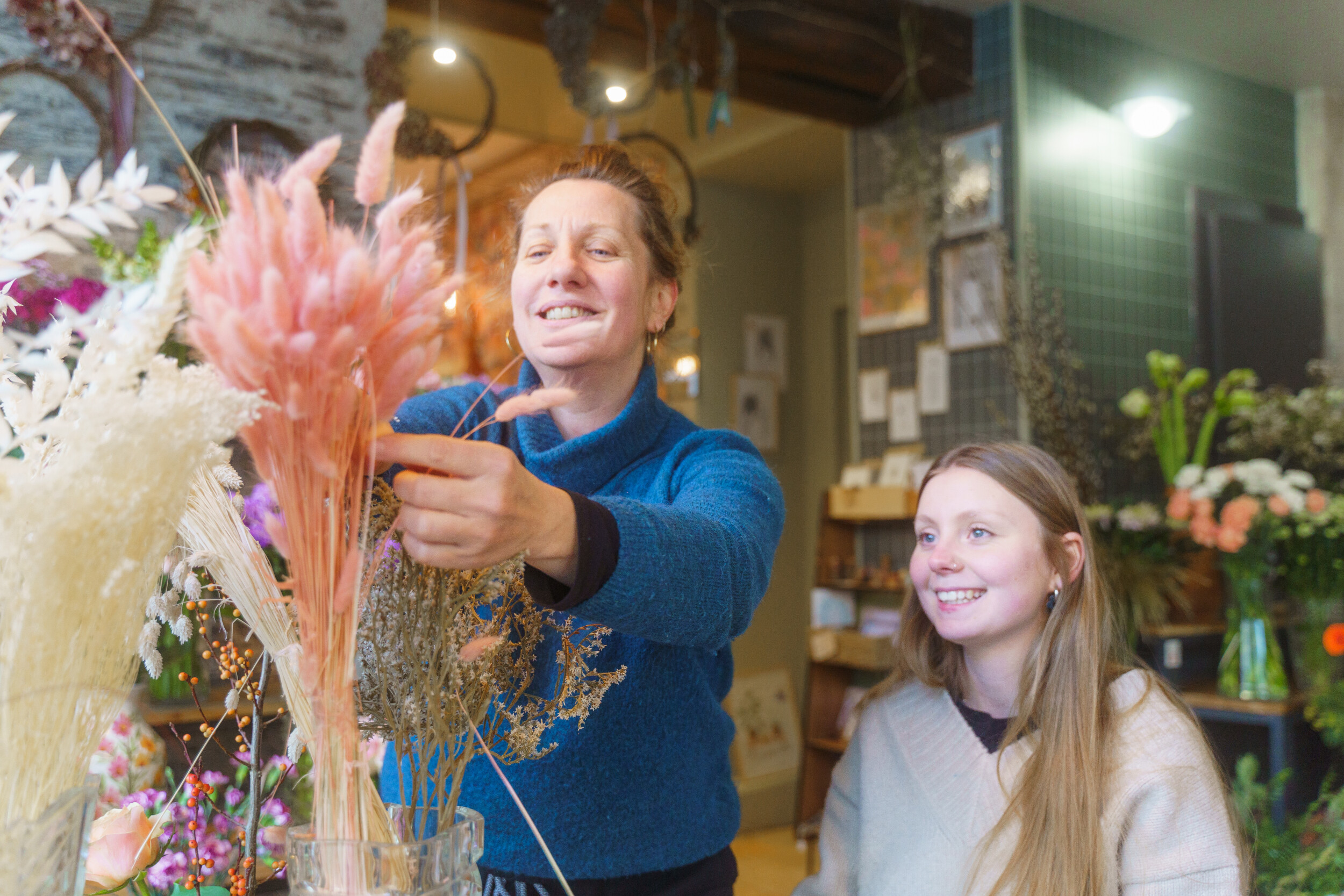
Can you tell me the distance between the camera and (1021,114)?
347 cm

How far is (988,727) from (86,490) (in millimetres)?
1144

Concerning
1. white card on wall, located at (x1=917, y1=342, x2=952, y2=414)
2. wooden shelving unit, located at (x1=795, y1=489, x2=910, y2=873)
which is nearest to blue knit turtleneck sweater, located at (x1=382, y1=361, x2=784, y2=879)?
wooden shelving unit, located at (x1=795, y1=489, x2=910, y2=873)

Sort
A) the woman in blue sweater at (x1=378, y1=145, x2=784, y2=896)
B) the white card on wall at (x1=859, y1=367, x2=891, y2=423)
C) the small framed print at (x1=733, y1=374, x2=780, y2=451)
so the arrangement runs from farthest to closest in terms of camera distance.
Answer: the small framed print at (x1=733, y1=374, x2=780, y2=451) → the white card on wall at (x1=859, y1=367, x2=891, y2=423) → the woman in blue sweater at (x1=378, y1=145, x2=784, y2=896)

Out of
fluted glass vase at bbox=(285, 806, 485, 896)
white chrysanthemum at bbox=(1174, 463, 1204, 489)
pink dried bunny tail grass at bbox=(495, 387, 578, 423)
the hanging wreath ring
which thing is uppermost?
the hanging wreath ring

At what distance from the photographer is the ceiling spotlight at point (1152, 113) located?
355 centimetres

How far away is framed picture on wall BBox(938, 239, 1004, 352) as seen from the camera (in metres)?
3.43

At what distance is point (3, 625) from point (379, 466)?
208mm

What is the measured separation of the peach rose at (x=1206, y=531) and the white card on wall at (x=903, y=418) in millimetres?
1039

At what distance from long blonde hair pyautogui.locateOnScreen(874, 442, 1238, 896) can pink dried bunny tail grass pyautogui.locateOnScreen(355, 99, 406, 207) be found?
3.30 ft

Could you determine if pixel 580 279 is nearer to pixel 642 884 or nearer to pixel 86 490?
pixel 86 490

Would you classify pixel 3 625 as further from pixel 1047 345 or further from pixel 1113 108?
pixel 1113 108

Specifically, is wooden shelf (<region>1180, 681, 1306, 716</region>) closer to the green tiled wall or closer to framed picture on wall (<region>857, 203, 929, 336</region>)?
the green tiled wall

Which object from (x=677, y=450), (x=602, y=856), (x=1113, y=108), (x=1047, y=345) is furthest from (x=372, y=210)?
(x=1113, y=108)

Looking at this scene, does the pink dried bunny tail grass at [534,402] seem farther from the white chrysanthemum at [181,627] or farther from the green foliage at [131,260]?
the green foliage at [131,260]
